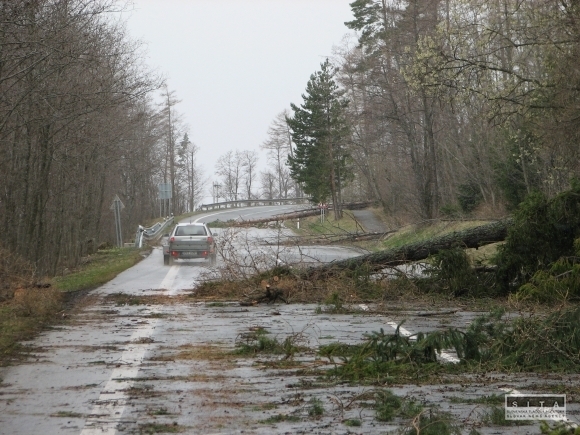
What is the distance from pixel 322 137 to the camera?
2800 inches

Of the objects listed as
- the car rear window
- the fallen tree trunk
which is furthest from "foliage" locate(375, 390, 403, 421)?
the car rear window

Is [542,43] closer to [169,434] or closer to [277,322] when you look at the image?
[277,322]

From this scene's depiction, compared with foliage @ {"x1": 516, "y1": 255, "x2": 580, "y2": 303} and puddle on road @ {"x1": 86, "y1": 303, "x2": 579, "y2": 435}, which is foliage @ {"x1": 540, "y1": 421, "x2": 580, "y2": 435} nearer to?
puddle on road @ {"x1": 86, "y1": 303, "x2": 579, "y2": 435}

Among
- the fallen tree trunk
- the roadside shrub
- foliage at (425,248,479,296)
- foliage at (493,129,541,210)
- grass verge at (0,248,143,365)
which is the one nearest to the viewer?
grass verge at (0,248,143,365)

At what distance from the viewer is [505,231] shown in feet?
57.6

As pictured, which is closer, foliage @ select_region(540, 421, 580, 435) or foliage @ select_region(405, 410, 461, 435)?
foliage @ select_region(540, 421, 580, 435)

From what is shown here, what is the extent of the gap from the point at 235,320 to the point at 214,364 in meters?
4.63

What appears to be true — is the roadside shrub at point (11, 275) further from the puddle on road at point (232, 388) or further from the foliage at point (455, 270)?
the foliage at point (455, 270)

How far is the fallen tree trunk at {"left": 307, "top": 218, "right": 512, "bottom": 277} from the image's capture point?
17.6 m

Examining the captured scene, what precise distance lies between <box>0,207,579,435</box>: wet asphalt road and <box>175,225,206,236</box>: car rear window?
17.7 metres

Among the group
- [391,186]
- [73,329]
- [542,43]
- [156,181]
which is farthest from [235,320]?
[156,181]

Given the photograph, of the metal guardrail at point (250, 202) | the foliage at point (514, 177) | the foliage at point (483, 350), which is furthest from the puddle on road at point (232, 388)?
the metal guardrail at point (250, 202)

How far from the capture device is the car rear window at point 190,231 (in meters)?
32.4

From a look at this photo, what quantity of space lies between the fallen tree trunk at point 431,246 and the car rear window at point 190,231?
Answer: 1482 centimetres
